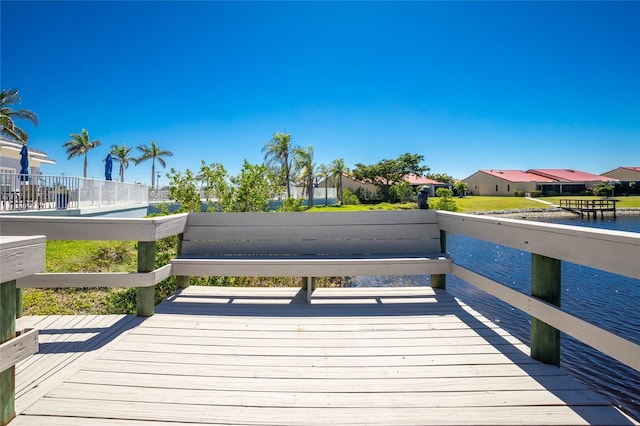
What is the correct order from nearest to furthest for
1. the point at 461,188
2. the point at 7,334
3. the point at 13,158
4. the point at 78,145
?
the point at 7,334, the point at 13,158, the point at 78,145, the point at 461,188

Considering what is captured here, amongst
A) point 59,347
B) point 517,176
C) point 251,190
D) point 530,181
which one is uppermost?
point 517,176

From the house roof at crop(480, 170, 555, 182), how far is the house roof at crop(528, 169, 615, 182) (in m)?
1.90

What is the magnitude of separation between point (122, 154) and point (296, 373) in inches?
2059

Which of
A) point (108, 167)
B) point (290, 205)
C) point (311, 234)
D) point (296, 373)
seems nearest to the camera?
point (296, 373)

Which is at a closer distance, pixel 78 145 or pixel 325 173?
pixel 325 173

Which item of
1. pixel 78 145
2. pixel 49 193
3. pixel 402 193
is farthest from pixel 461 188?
pixel 78 145

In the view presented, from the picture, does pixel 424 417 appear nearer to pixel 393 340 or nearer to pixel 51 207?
pixel 393 340

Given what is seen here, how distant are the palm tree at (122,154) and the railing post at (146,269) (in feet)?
163

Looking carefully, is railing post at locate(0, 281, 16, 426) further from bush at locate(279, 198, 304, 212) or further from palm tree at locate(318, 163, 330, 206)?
palm tree at locate(318, 163, 330, 206)

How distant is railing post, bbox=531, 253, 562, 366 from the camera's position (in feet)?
7.04

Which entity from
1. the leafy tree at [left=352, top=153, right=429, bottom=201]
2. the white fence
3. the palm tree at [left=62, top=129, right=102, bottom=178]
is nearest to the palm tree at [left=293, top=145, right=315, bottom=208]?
the leafy tree at [left=352, top=153, right=429, bottom=201]

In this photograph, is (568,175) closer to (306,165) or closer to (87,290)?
(306,165)

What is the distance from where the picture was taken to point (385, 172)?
4341cm

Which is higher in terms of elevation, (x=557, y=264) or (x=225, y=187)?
(x=225, y=187)
